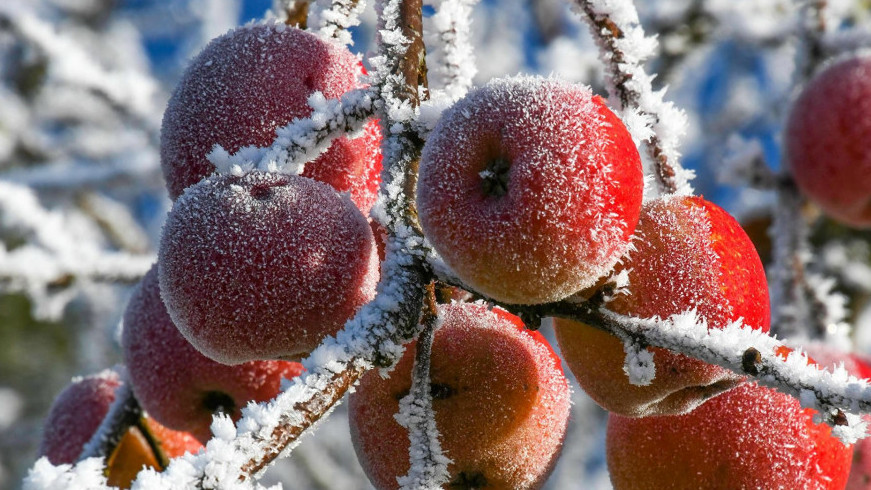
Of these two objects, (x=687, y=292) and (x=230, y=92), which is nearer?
(x=687, y=292)

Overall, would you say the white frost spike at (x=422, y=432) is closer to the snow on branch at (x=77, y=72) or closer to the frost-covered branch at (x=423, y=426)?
the frost-covered branch at (x=423, y=426)

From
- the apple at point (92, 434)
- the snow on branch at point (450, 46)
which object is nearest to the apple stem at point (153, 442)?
the apple at point (92, 434)

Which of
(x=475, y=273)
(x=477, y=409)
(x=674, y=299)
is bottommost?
(x=477, y=409)

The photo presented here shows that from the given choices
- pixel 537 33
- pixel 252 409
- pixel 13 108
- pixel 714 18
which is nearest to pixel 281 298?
pixel 252 409

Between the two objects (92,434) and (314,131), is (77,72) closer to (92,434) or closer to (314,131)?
(92,434)

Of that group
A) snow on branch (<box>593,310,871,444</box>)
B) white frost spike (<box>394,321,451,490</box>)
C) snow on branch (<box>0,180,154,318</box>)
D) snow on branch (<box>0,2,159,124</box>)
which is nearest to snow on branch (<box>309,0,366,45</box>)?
white frost spike (<box>394,321,451,490</box>)

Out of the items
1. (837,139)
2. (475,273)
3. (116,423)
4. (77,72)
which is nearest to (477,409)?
(475,273)

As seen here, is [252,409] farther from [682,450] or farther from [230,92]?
[682,450]
